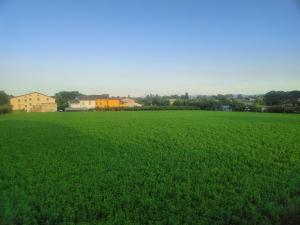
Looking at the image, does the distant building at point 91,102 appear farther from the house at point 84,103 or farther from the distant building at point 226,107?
the distant building at point 226,107

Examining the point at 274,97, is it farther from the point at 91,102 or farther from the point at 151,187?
the point at 91,102

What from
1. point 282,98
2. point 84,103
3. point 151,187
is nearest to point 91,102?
point 84,103

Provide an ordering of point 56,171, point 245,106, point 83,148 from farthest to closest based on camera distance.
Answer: point 245,106
point 83,148
point 56,171

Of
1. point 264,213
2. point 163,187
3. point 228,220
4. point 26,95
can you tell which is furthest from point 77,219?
point 26,95

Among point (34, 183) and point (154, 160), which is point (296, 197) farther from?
point (34, 183)

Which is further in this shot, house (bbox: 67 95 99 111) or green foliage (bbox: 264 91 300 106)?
house (bbox: 67 95 99 111)

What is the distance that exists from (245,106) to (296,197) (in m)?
55.3

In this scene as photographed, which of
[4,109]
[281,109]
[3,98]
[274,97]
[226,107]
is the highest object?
[3,98]

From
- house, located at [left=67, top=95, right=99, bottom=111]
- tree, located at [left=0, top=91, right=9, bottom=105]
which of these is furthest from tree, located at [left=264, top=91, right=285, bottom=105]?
tree, located at [left=0, top=91, right=9, bottom=105]

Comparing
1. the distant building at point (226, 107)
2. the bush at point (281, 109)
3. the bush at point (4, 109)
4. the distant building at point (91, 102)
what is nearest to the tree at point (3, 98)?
the bush at point (4, 109)

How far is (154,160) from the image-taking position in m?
9.54

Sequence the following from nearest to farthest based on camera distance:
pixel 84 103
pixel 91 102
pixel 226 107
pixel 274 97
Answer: pixel 274 97
pixel 226 107
pixel 84 103
pixel 91 102

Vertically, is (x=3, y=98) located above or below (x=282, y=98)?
above

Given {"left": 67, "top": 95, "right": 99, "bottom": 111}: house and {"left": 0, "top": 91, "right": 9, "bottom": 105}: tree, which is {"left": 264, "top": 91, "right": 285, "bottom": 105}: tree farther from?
{"left": 0, "top": 91, "right": 9, "bottom": 105}: tree
